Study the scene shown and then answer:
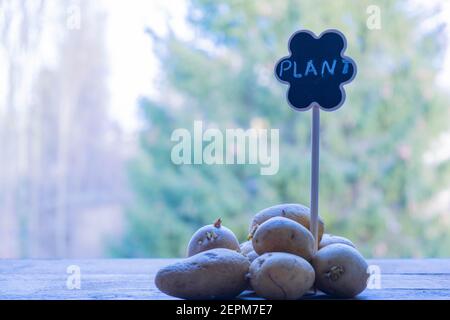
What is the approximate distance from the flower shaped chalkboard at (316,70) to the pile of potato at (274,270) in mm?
172

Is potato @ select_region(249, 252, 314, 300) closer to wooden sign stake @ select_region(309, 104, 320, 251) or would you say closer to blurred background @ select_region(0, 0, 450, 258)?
wooden sign stake @ select_region(309, 104, 320, 251)

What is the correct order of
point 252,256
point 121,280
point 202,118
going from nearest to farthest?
1. point 252,256
2. point 121,280
3. point 202,118

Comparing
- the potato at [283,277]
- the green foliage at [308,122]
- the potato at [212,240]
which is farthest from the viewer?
the green foliage at [308,122]

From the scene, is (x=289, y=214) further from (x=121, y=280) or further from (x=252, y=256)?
(x=121, y=280)

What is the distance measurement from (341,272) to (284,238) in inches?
3.3

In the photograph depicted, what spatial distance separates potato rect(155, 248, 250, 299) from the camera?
2.53 ft

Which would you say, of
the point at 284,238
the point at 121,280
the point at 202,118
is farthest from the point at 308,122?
the point at 284,238

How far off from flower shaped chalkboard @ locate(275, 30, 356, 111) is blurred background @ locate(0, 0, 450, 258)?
292cm

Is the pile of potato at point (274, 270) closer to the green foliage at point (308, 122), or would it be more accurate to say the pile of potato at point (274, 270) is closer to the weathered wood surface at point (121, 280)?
the weathered wood surface at point (121, 280)

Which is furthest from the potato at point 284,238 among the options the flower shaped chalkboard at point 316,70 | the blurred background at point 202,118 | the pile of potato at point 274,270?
the blurred background at point 202,118

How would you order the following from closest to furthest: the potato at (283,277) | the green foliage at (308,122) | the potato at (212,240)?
1. the potato at (283,277)
2. the potato at (212,240)
3. the green foliage at (308,122)

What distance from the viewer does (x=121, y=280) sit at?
961 millimetres

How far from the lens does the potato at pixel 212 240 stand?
86cm
